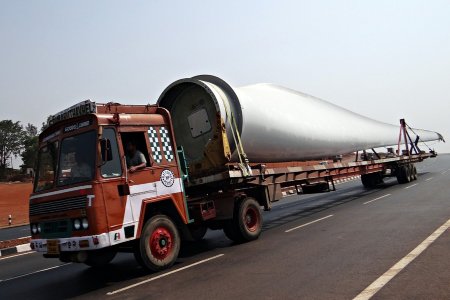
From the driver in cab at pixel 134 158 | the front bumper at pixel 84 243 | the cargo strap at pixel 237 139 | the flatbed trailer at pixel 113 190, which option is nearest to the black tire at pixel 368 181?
the cargo strap at pixel 237 139

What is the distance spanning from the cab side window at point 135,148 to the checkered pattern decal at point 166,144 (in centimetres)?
43

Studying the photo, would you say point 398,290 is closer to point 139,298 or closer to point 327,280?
point 327,280

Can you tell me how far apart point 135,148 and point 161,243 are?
1740mm

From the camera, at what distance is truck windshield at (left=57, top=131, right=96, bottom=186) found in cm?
699

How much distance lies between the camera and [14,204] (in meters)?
40.7

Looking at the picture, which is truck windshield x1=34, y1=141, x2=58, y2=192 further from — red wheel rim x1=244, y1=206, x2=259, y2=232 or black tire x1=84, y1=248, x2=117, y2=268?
red wheel rim x1=244, y1=206, x2=259, y2=232

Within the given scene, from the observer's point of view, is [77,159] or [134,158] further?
[134,158]

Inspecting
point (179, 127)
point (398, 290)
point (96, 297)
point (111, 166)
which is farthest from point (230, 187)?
point (398, 290)

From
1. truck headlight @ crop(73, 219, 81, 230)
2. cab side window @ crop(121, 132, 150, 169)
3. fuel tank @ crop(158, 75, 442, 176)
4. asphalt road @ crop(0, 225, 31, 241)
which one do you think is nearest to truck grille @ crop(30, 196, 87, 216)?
truck headlight @ crop(73, 219, 81, 230)

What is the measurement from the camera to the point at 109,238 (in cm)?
674

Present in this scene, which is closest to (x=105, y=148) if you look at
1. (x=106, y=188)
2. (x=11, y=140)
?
(x=106, y=188)

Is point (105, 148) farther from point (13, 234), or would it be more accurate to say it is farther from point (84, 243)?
point (13, 234)

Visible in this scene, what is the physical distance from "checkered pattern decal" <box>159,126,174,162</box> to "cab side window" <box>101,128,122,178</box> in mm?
1095

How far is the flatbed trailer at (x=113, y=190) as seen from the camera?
679 centimetres
